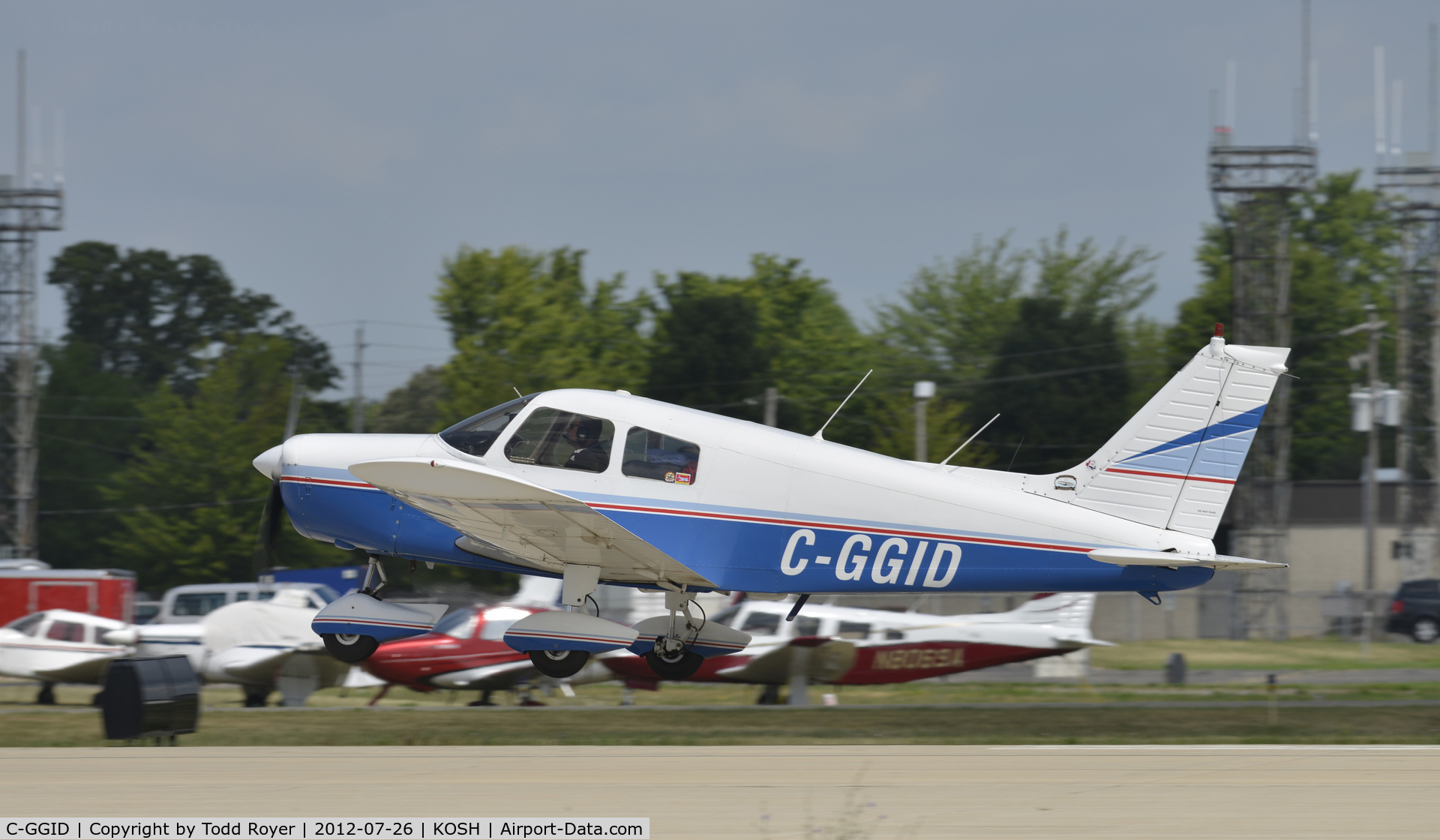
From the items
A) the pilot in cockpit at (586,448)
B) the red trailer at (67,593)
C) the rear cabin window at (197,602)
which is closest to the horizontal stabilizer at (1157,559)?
the pilot in cockpit at (586,448)

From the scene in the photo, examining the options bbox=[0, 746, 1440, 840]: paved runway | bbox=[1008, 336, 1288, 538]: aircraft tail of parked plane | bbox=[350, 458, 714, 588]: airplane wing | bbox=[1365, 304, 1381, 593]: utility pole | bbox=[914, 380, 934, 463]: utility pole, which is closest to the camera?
bbox=[0, 746, 1440, 840]: paved runway

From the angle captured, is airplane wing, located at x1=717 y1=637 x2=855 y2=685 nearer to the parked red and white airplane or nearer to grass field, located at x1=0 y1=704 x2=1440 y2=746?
the parked red and white airplane

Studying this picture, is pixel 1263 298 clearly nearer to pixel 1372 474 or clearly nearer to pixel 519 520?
pixel 1372 474

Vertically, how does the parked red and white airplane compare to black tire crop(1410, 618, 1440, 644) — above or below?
above

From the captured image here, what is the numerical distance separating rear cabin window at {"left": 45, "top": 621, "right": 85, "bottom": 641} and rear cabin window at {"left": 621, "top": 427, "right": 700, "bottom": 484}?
1214 cm

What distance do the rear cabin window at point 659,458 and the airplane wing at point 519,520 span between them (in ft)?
2.04

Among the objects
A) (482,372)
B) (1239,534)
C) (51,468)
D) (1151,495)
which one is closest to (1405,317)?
(1239,534)

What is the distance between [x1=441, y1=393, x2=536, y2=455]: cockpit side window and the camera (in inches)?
476

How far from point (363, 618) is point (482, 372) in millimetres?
31628

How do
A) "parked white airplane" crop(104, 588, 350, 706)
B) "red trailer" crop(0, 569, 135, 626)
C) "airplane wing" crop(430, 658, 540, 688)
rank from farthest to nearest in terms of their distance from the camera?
"red trailer" crop(0, 569, 135, 626) < "parked white airplane" crop(104, 588, 350, 706) < "airplane wing" crop(430, 658, 540, 688)

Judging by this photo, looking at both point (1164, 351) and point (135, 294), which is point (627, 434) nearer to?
point (1164, 351)

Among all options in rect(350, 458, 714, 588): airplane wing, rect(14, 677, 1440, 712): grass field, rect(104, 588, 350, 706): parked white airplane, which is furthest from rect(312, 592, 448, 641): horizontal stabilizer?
rect(14, 677, 1440, 712): grass field

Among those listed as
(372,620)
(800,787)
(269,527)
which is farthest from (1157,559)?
(269,527)

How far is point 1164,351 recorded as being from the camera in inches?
2106
